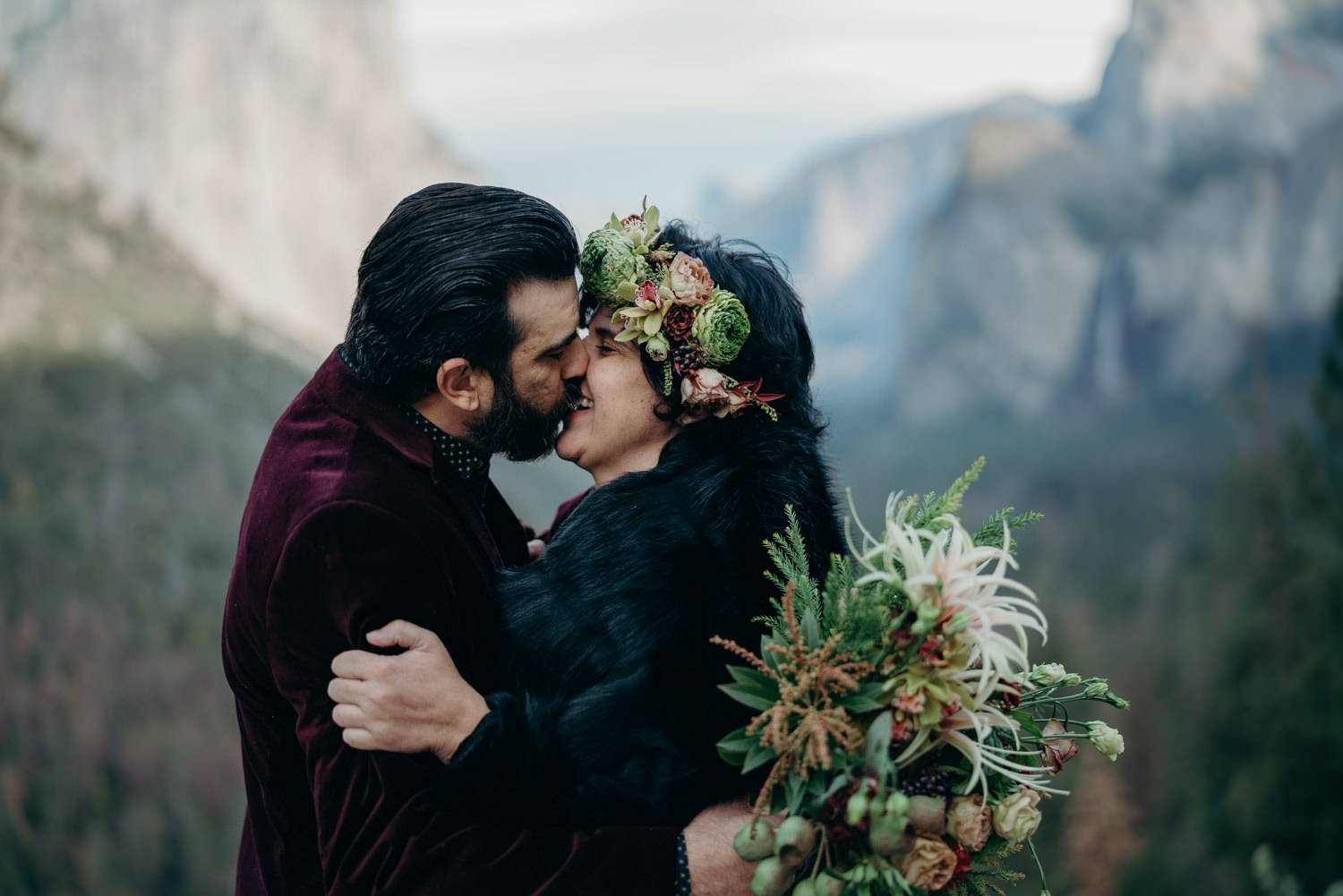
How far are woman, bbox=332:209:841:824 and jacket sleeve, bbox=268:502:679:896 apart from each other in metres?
0.08

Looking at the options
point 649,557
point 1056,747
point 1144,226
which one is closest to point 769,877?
point 649,557

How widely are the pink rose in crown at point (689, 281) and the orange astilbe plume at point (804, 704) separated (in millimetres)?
1019

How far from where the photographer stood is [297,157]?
60.9 metres

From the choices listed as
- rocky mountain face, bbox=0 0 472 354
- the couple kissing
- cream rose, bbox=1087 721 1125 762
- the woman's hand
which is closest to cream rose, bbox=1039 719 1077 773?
cream rose, bbox=1087 721 1125 762

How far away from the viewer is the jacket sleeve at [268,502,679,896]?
8.34ft

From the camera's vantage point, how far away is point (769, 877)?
2480 millimetres

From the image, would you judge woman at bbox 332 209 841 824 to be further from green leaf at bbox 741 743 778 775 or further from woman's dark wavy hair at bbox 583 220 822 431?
green leaf at bbox 741 743 778 775

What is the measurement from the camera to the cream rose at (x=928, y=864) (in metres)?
2.50

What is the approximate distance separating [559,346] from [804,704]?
1240 mm

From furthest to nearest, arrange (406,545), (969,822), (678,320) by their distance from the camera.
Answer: (678,320), (406,545), (969,822)

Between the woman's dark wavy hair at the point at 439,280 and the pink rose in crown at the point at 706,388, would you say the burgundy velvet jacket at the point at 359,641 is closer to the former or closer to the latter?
the woman's dark wavy hair at the point at 439,280

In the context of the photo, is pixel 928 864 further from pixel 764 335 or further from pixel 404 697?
pixel 764 335

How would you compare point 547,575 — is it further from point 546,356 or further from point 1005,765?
point 1005,765

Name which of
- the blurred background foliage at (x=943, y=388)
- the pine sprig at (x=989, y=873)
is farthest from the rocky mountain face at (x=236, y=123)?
the pine sprig at (x=989, y=873)
